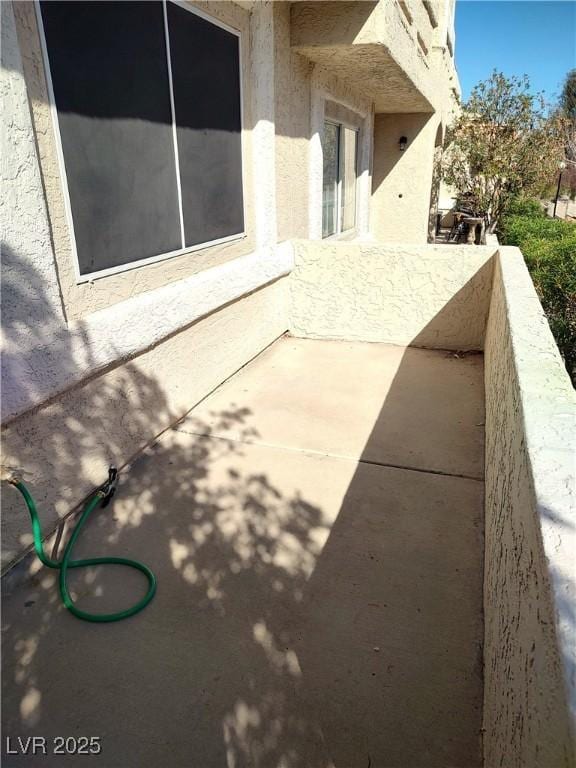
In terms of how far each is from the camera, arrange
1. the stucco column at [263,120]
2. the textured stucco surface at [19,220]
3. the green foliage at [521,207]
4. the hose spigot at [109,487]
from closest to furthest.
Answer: the textured stucco surface at [19,220], the hose spigot at [109,487], the stucco column at [263,120], the green foliage at [521,207]

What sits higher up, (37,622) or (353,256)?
(353,256)

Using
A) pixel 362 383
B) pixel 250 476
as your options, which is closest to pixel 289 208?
pixel 362 383

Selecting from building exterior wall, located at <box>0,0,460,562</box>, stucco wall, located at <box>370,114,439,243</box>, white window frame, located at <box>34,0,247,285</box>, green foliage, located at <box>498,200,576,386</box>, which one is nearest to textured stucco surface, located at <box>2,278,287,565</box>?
building exterior wall, located at <box>0,0,460,562</box>

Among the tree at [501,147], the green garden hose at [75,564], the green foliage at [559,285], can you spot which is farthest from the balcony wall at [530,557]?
the tree at [501,147]

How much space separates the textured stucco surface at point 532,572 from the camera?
1.11 meters

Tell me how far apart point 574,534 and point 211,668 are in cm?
168

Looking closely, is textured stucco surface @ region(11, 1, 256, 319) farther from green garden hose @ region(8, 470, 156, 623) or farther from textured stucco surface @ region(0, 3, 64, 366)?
green garden hose @ region(8, 470, 156, 623)

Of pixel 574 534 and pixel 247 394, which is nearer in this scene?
pixel 574 534

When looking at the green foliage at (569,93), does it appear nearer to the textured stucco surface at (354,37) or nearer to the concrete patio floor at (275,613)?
the textured stucco surface at (354,37)

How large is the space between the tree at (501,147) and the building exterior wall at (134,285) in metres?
6.53

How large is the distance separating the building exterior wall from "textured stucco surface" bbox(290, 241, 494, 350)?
41 centimetres

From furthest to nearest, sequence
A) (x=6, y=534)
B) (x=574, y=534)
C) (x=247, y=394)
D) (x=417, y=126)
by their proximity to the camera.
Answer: (x=417, y=126)
(x=247, y=394)
(x=6, y=534)
(x=574, y=534)

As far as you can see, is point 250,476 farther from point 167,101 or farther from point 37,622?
point 167,101

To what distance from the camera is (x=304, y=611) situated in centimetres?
261
